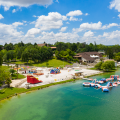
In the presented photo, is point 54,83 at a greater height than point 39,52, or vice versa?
point 39,52

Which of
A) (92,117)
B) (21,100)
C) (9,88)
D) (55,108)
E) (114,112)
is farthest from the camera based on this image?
(9,88)

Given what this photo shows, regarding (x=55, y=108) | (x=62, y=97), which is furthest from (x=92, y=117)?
(x=62, y=97)

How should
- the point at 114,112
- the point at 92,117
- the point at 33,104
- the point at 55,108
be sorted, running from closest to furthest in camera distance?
the point at 92,117
the point at 114,112
the point at 55,108
the point at 33,104

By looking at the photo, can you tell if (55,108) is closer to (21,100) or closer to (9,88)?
(21,100)

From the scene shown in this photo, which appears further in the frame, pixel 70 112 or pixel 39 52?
pixel 39 52

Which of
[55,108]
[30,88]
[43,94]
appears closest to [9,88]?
[30,88]

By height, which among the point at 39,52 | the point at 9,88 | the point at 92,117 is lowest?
the point at 92,117
